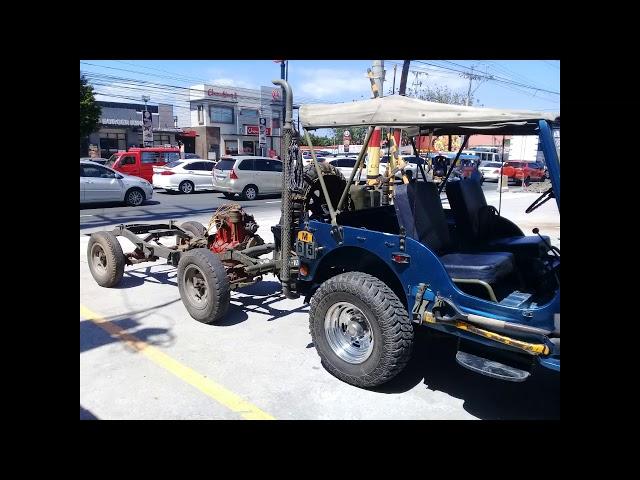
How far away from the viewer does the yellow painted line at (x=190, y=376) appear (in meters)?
3.71

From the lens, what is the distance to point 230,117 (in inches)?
2042

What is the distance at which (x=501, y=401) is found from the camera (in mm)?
3955

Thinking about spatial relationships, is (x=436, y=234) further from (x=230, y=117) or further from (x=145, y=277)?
(x=230, y=117)

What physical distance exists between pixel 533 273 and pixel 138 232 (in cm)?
512

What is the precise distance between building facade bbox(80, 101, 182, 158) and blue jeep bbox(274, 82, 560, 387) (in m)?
46.0

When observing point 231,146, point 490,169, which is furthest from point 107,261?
point 231,146

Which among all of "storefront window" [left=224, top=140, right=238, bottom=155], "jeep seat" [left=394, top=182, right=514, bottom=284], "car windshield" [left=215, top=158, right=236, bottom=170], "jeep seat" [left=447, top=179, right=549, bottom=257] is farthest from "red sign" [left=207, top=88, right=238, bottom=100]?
"jeep seat" [left=394, top=182, right=514, bottom=284]

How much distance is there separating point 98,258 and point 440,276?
204 inches

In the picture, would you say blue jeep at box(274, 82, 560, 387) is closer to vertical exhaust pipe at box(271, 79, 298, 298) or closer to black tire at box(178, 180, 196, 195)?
vertical exhaust pipe at box(271, 79, 298, 298)

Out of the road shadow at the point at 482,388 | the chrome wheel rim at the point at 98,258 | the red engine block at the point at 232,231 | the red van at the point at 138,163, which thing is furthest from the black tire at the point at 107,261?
the red van at the point at 138,163

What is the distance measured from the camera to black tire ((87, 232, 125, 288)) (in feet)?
21.6

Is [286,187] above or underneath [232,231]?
above
